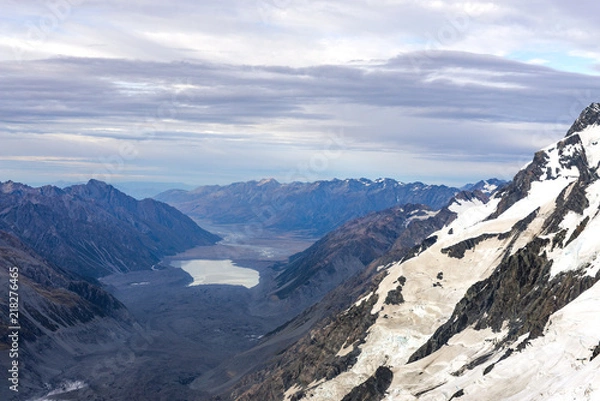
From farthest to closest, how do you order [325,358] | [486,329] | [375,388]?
[325,358] < [486,329] < [375,388]

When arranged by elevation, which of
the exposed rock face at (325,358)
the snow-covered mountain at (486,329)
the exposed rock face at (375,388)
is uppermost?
the snow-covered mountain at (486,329)

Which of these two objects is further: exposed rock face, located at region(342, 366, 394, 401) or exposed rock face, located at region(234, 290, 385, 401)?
exposed rock face, located at region(234, 290, 385, 401)

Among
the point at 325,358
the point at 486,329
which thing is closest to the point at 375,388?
the point at 486,329

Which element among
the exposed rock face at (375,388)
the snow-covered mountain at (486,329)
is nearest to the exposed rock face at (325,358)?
the snow-covered mountain at (486,329)

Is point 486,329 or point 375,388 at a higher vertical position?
point 486,329

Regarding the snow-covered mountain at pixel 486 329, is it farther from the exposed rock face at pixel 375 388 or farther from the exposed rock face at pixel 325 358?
the exposed rock face at pixel 325 358

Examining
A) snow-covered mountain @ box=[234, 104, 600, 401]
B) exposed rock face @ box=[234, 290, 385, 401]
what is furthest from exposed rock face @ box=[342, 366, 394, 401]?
exposed rock face @ box=[234, 290, 385, 401]

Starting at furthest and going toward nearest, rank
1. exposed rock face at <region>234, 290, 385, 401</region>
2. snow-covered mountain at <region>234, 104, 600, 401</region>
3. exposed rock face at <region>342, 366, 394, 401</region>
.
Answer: exposed rock face at <region>234, 290, 385, 401</region> < exposed rock face at <region>342, 366, 394, 401</region> < snow-covered mountain at <region>234, 104, 600, 401</region>

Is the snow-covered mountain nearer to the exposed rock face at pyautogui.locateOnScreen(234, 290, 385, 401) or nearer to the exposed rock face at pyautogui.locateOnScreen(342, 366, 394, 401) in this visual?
the exposed rock face at pyautogui.locateOnScreen(342, 366, 394, 401)

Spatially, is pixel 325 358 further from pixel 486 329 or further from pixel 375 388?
pixel 486 329

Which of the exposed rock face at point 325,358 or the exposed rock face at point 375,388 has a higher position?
the exposed rock face at point 375,388
